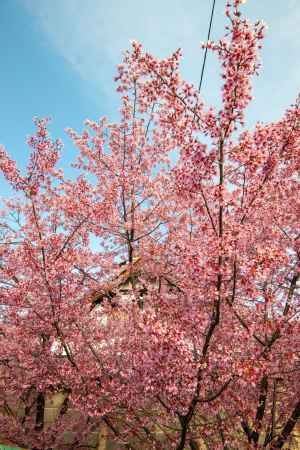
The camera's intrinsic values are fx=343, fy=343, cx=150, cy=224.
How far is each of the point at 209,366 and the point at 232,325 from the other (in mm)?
2337

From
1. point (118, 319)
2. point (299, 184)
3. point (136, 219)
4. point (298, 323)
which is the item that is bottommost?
point (298, 323)

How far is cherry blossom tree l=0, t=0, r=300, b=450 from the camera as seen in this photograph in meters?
5.36

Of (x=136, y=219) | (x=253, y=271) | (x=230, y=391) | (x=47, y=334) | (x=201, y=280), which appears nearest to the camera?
(x=253, y=271)

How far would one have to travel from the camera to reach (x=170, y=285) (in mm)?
10820

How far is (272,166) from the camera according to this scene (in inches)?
223

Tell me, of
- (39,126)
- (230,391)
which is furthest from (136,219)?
(230,391)

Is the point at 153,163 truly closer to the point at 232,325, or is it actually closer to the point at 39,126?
the point at 39,126

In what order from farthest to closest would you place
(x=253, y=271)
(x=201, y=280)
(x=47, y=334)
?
1. (x=47, y=334)
2. (x=201, y=280)
3. (x=253, y=271)

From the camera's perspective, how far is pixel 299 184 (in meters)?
8.82

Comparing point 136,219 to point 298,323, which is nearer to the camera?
point 298,323

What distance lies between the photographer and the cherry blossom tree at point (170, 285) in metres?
5.36

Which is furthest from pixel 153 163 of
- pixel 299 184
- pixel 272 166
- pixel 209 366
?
pixel 209 366

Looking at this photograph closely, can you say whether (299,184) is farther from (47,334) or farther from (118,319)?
(47,334)

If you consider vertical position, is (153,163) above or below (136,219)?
above
